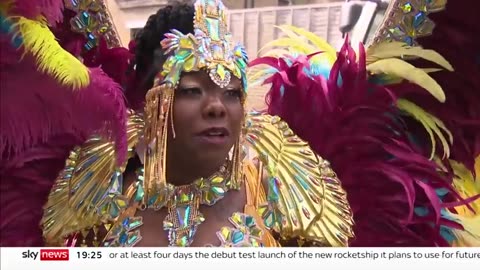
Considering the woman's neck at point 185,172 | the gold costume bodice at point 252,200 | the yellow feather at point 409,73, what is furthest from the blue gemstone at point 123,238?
the yellow feather at point 409,73

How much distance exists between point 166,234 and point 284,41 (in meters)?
0.34

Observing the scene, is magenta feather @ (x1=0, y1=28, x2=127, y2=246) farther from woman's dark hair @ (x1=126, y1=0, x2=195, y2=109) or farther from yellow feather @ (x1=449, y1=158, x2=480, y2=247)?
yellow feather @ (x1=449, y1=158, x2=480, y2=247)

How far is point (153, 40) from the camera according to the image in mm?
1049

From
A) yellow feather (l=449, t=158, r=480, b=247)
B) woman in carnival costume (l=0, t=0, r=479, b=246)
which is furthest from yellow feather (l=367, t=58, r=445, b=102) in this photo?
yellow feather (l=449, t=158, r=480, b=247)

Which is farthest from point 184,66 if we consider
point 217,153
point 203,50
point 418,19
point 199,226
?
point 418,19

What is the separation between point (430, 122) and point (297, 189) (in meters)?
0.22

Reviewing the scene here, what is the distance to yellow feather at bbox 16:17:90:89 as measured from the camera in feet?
3.14

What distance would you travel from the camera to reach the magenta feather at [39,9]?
950mm

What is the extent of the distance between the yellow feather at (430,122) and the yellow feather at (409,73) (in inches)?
1.2
